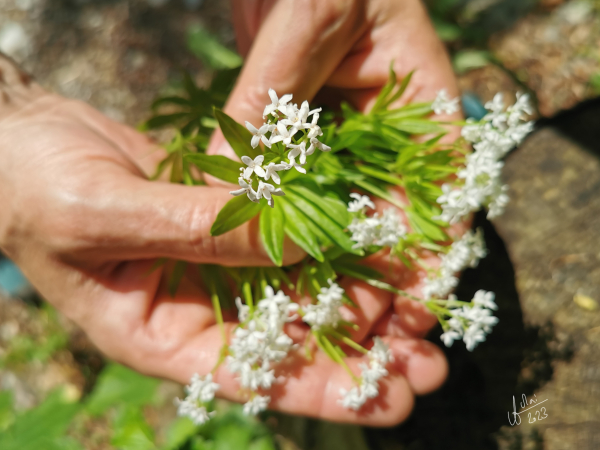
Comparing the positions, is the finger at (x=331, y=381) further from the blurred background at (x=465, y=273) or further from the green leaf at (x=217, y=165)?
the green leaf at (x=217, y=165)

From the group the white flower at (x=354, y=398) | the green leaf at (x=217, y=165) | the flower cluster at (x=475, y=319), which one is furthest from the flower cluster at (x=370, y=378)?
the green leaf at (x=217, y=165)

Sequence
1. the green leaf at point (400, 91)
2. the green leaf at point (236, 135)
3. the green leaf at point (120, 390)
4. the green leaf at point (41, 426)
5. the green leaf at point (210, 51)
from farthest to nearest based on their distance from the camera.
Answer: the green leaf at point (210, 51), the green leaf at point (120, 390), the green leaf at point (41, 426), the green leaf at point (400, 91), the green leaf at point (236, 135)

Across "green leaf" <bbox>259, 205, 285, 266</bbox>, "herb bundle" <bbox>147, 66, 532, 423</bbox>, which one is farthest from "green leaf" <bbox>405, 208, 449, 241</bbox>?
"green leaf" <bbox>259, 205, 285, 266</bbox>

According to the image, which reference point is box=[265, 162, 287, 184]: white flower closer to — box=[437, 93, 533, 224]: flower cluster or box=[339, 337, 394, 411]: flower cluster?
box=[437, 93, 533, 224]: flower cluster

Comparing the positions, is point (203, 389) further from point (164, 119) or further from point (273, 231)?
point (164, 119)

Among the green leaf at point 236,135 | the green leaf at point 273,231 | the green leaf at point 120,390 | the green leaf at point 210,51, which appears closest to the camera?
the green leaf at point 236,135

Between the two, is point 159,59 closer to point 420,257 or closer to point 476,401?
point 420,257

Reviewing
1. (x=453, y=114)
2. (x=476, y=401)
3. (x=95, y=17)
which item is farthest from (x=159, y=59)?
(x=476, y=401)
